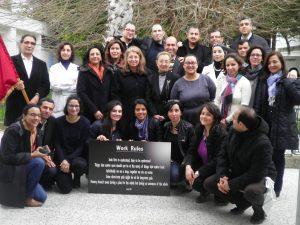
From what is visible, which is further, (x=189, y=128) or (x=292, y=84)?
A: (x=189, y=128)

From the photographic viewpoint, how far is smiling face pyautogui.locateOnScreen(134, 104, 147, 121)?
21.7 ft

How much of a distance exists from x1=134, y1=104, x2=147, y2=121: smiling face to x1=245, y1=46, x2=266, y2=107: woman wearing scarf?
4.76 ft

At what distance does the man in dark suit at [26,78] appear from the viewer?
23.4ft

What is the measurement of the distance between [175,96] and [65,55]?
1.79m

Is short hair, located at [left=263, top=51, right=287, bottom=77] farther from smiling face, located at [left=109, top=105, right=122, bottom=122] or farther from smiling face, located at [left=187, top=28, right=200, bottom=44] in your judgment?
smiling face, located at [left=109, top=105, right=122, bottom=122]

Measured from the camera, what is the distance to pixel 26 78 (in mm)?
7133

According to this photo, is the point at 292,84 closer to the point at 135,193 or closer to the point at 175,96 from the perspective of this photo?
the point at 175,96

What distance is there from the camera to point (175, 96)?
6.72m

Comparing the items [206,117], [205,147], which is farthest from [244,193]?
[206,117]

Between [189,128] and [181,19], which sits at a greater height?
[181,19]

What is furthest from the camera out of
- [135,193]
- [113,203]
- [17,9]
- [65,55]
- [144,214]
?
[17,9]

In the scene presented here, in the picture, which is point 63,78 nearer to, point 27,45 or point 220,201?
point 27,45

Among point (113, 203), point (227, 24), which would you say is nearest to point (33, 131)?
point (113, 203)

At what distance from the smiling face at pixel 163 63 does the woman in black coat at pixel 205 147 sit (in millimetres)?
1163
